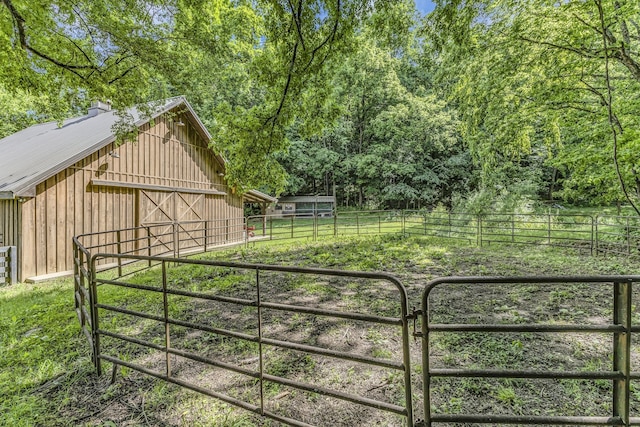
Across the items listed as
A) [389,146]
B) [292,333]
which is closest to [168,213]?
[292,333]

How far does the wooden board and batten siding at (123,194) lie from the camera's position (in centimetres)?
736

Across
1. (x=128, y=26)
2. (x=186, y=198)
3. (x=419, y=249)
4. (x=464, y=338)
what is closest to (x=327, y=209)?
(x=186, y=198)

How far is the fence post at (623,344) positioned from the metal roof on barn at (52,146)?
314 inches

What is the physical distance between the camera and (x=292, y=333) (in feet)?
11.9

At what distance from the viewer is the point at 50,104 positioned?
6.73m

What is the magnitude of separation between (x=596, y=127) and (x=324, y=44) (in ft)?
26.0

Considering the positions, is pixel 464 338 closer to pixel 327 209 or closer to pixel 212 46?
pixel 212 46

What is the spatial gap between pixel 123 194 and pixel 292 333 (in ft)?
27.2

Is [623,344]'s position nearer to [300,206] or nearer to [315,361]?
[315,361]

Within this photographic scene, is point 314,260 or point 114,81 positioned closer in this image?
point 114,81

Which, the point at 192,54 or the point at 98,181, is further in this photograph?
the point at 98,181

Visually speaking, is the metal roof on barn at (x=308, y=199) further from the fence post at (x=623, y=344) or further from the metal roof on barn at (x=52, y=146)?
the fence post at (x=623, y=344)

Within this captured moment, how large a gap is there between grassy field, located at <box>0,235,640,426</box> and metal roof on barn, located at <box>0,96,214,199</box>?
9.18 ft

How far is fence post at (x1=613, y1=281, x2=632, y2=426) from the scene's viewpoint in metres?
1.50
